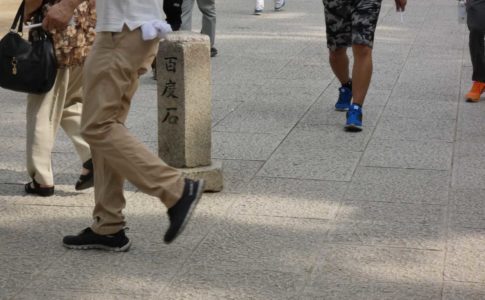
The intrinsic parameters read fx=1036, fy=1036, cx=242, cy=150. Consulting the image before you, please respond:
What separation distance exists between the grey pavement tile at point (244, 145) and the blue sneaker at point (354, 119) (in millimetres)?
549

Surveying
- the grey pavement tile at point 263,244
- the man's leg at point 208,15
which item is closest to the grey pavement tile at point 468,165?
the grey pavement tile at point 263,244

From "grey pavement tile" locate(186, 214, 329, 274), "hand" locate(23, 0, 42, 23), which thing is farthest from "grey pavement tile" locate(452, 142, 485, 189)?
"hand" locate(23, 0, 42, 23)

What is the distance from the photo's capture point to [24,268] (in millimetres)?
5039

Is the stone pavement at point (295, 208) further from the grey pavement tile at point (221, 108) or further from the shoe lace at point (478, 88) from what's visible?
the shoe lace at point (478, 88)

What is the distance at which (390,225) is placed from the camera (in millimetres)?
5707

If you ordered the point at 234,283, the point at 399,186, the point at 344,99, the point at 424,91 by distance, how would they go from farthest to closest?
the point at 424,91
the point at 344,99
the point at 399,186
the point at 234,283

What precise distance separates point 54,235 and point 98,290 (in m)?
0.93

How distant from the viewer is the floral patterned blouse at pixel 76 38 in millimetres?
6035

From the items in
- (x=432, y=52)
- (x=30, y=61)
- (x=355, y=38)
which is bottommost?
(x=432, y=52)

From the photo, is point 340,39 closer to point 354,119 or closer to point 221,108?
point 354,119

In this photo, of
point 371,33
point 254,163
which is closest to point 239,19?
point 371,33

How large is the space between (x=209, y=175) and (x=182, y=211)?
1469 millimetres

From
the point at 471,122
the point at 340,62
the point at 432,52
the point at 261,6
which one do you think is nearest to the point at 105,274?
the point at 340,62

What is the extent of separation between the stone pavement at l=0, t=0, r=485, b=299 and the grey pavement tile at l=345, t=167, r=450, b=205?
0.04ft
